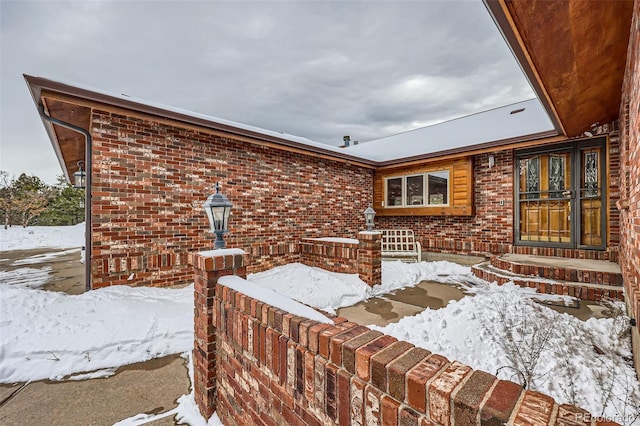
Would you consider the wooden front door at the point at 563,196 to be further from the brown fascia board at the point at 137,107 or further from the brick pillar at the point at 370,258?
the brown fascia board at the point at 137,107

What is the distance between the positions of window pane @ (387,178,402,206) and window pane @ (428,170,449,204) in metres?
0.98

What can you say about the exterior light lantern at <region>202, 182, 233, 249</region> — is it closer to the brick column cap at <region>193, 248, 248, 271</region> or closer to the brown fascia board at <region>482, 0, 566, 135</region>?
the brick column cap at <region>193, 248, 248, 271</region>

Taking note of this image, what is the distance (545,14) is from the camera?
2303 mm

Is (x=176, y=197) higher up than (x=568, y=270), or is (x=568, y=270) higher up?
(x=176, y=197)

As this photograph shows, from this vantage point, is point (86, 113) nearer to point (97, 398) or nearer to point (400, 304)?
point (97, 398)

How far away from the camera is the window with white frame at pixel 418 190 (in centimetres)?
772

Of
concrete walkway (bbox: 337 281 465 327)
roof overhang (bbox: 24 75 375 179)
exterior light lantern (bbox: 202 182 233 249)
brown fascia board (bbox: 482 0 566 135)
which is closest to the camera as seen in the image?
brown fascia board (bbox: 482 0 566 135)

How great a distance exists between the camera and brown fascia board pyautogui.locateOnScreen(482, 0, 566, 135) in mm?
2160

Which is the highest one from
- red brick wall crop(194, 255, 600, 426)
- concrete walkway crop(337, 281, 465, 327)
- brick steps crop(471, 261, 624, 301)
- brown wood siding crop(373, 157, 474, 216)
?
brown wood siding crop(373, 157, 474, 216)

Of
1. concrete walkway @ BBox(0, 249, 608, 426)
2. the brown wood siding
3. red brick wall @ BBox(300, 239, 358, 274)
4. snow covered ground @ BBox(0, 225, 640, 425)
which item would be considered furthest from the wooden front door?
concrete walkway @ BBox(0, 249, 608, 426)

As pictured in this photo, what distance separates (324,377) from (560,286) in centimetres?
489

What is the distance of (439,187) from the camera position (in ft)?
25.5

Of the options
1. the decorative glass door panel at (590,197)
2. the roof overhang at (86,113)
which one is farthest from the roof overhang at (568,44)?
the roof overhang at (86,113)

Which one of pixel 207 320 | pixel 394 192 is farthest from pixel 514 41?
pixel 394 192
